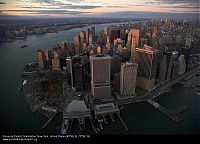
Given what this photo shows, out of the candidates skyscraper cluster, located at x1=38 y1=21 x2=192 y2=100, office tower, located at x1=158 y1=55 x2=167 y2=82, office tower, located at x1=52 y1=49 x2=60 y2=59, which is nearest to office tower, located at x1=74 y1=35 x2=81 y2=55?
skyscraper cluster, located at x1=38 y1=21 x2=192 y2=100

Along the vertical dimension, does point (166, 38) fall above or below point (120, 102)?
above

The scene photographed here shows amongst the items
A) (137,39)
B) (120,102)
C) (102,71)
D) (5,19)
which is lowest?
(120,102)

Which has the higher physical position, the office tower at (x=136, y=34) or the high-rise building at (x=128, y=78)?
the office tower at (x=136, y=34)

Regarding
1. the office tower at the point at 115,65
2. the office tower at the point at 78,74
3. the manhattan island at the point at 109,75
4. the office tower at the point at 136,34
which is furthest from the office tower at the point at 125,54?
the office tower at the point at 78,74

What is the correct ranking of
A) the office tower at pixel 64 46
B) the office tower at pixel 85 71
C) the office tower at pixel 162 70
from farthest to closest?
the office tower at pixel 64 46, the office tower at pixel 162 70, the office tower at pixel 85 71

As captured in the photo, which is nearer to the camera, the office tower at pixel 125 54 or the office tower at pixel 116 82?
the office tower at pixel 116 82

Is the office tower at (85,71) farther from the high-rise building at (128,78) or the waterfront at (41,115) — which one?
the waterfront at (41,115)

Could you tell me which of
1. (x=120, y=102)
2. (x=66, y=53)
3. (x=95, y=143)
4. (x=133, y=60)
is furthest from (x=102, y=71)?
(x=95, y=143)

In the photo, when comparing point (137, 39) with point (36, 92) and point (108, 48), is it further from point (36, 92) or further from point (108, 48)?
point (36, 92)

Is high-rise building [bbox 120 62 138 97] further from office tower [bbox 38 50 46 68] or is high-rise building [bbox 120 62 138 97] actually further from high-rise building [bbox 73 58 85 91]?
office tower [bbox 38 50 46 68]
